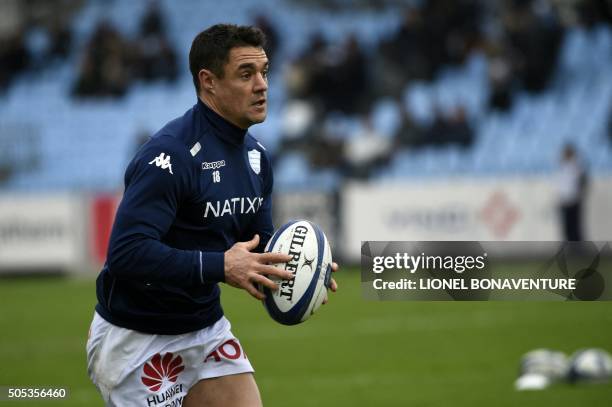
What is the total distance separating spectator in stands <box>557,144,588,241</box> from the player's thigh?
12436 mm

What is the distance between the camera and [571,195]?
16859mm

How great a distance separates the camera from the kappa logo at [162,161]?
15.0 feet

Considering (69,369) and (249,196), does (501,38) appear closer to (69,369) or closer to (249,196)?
(69,369)

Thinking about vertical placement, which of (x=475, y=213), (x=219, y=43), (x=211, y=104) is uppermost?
(x=475, y=213)

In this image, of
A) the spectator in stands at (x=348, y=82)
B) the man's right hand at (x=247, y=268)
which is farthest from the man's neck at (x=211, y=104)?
the spectator in stands at (x=348, y=82)

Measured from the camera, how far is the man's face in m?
4.86

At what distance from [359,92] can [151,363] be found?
1716 centimetres

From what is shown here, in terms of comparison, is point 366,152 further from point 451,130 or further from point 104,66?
point 104,66

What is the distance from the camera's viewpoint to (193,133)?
16.0ft

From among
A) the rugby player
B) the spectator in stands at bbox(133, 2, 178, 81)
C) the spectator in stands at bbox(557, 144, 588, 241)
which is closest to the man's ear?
the rugby player

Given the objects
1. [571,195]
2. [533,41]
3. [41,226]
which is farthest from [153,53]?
[571,195]

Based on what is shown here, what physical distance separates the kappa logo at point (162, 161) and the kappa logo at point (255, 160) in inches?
24.6

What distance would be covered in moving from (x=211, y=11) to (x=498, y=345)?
54.5 ft

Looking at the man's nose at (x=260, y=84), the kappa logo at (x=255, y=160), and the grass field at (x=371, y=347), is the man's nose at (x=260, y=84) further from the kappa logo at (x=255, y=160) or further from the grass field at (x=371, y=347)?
the grass field at (x=371, y=347)
